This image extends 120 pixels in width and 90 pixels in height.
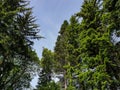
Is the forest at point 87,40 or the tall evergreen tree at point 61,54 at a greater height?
the tall evergreen tree at point 61,54

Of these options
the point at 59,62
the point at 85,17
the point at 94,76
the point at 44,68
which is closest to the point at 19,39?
the point at 85,17

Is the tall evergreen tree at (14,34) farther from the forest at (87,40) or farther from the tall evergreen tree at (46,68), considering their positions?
the tall evergreen tree at (46,68)

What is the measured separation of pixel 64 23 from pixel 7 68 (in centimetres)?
2663

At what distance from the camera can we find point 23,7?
29438mm

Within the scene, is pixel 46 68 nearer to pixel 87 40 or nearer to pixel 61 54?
pixel 61 54

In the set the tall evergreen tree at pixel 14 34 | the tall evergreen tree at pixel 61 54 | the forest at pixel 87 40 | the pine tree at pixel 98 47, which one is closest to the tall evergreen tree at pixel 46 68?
the tall evergreen tree at pixel 61 54

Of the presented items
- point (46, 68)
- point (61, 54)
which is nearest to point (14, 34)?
point (61, 54)

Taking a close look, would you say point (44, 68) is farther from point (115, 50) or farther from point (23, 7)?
point (115, 50)

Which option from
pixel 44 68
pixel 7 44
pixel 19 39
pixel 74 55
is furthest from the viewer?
pixel 44 68

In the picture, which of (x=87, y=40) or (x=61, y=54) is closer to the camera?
(x=87, y=40)

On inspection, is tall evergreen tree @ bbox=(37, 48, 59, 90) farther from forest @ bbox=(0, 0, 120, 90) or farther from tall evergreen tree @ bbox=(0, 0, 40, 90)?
tall evergreen tree @ bbox=(0, 0, 40, 90)

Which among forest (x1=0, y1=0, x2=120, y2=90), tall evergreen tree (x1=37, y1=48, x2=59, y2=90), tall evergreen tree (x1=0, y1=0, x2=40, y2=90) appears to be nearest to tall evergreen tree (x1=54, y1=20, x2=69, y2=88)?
tall evergreen tree (x1=37, y1=48, x2=59, y2=90)

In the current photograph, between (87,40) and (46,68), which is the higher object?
(46,68)

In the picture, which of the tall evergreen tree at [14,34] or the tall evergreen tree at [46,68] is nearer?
→ the tall evergreen tree at [14,34]
